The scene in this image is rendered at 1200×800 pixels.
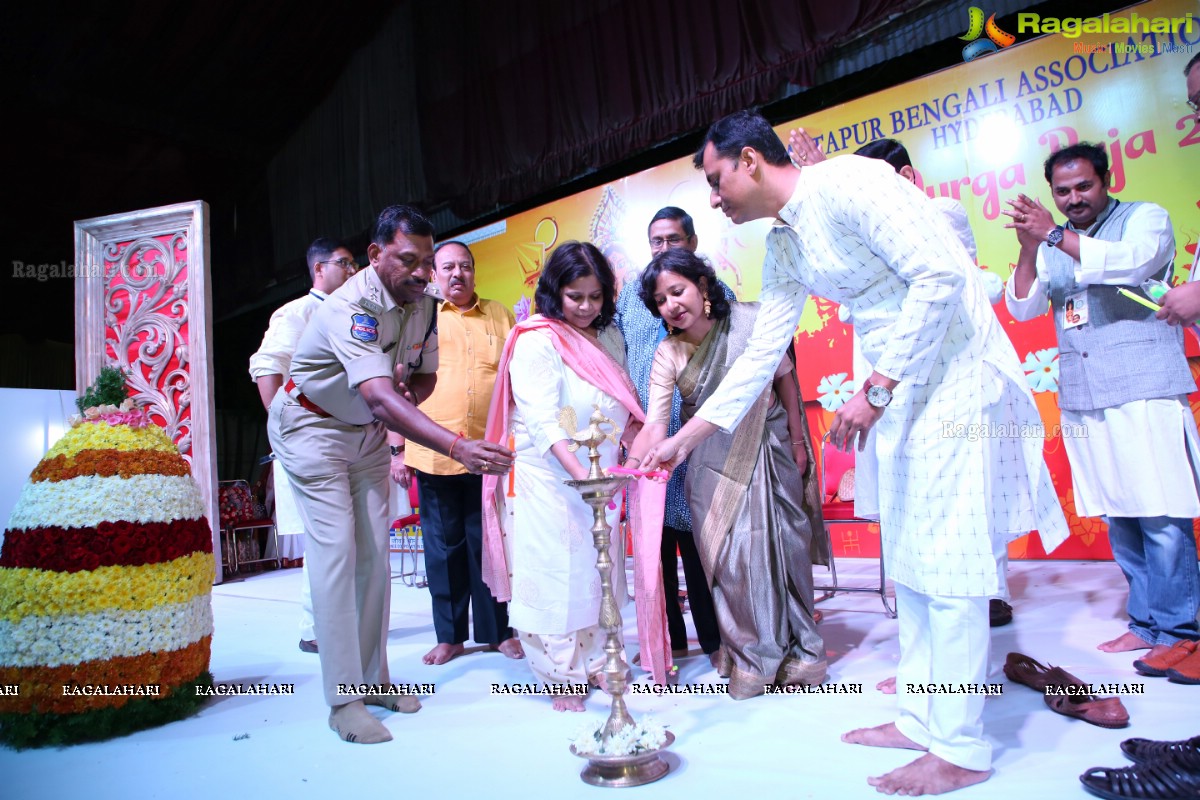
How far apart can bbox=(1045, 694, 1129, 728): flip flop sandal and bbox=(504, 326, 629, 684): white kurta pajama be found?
51.3 inches

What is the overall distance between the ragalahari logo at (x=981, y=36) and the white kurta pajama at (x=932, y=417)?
3.29 m

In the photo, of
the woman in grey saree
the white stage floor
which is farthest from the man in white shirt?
the woman in grey saree

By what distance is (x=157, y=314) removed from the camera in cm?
568

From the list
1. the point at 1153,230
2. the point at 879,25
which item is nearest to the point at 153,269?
the point at 879,25

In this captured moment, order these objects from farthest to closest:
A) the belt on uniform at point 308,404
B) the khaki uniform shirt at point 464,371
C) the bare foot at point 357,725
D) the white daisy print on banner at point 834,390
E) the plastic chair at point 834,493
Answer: the white daisy print on banner at point 834,390 < the plastic chair at point 834,493 < the khaki uniform shirt at point 464,371 < the belt on uniform at point 308,404 < the bare foot at point 357,725

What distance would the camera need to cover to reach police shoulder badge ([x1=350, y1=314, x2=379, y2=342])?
2375mm

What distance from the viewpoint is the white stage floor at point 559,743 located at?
1.79 metres

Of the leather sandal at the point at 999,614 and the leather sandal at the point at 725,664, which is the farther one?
the leather sandal at the point at 999,614

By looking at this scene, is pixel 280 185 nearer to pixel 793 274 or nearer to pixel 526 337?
pixel 526 337

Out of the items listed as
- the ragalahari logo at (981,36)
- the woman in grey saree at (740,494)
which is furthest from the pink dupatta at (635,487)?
the ragalahari logo at (981,36)

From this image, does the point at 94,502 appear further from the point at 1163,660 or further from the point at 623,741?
the point at 1163,660

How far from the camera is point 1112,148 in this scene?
→ 13.9 feet

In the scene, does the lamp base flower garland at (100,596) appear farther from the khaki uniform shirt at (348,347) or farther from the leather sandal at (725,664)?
the leather sandal at (725,664)

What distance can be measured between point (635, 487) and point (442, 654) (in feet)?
3.75
